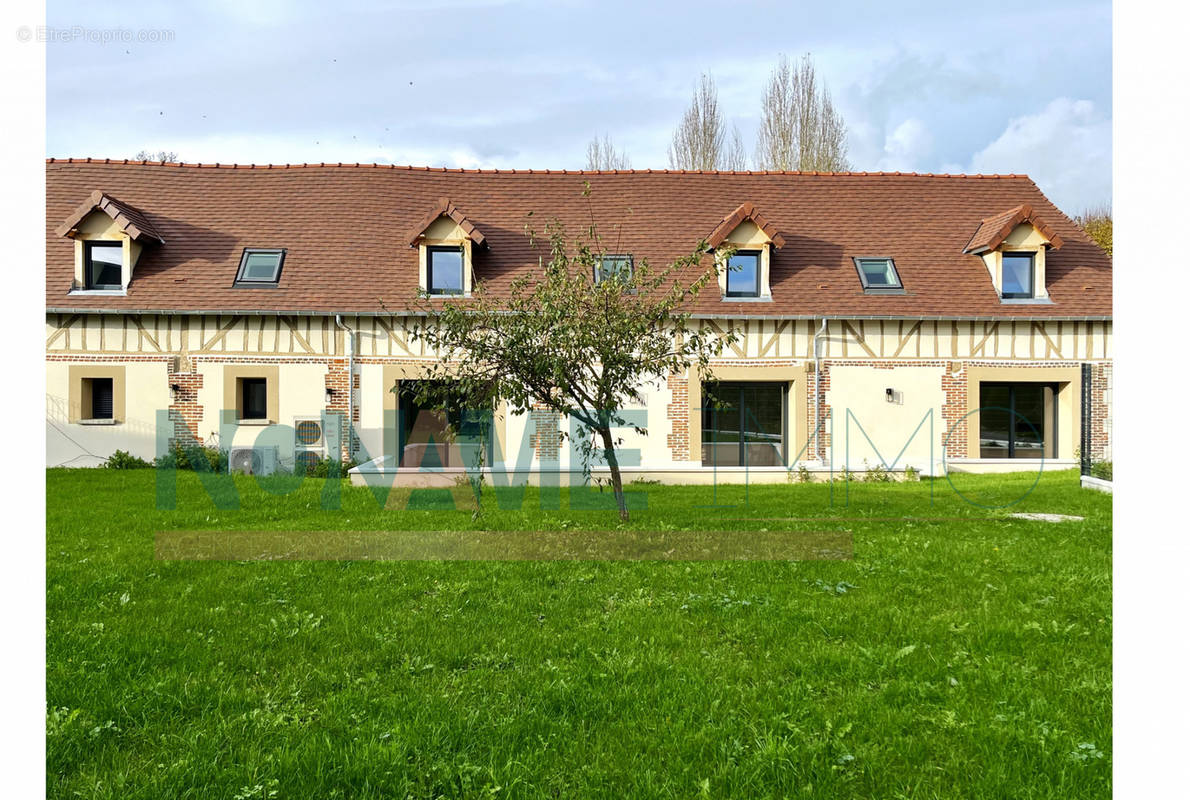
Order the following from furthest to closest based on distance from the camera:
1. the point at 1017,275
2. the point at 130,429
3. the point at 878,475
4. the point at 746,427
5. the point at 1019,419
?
1. the point at 1017,275
2. the point at 1019,419
3. the point at 746,427
4. the point at 130,429
5. the point at 878,475

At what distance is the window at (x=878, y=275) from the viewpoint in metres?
15.1

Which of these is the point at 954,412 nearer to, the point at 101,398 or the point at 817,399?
the point at 817,399

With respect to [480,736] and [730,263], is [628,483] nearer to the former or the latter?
[730,263]

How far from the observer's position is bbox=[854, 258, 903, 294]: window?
15.1m

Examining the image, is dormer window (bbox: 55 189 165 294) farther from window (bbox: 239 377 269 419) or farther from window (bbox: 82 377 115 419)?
window (bbox: 239 377 269 419)

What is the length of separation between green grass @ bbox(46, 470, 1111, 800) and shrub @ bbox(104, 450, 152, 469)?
831cm

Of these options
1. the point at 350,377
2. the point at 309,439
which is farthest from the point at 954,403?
the point at 309,439

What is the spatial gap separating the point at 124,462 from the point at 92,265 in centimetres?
435

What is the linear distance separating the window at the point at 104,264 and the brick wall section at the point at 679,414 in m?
11.9

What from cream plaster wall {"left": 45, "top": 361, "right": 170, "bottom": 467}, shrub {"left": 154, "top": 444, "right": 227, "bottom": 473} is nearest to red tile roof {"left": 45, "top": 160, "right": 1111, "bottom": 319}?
cream plaster wall {"left": 45, "top": 361, "right": 170, "bottom": 467}

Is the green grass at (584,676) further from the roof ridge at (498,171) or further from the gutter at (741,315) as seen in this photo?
the roof ridge at (498,171)

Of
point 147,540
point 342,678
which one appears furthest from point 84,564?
point 342,678

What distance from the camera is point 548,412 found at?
14.3m

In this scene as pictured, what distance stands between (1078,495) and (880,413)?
4.37 meters
